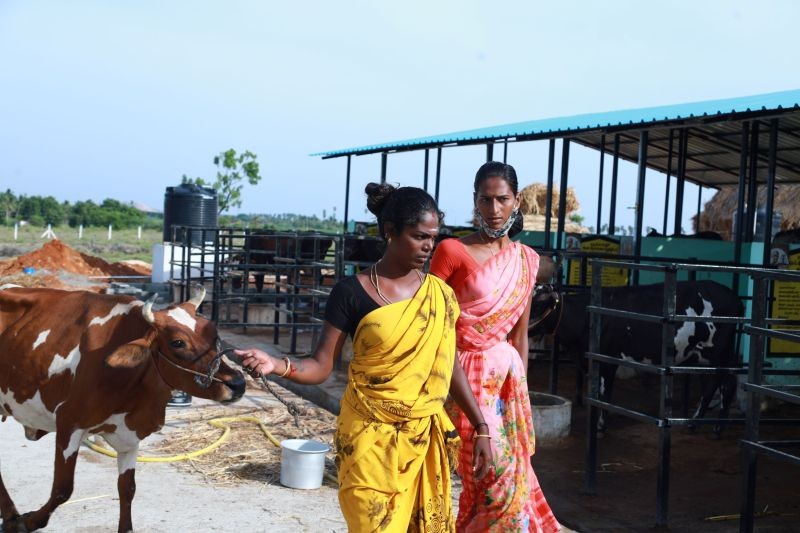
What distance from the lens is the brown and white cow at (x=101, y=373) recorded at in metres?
4.21

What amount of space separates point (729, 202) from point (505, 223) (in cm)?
1452

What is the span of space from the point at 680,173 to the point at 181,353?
849cm

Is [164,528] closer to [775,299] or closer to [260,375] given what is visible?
[260,375]

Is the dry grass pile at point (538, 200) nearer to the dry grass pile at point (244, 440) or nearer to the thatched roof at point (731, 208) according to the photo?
the thatched roof at point (731, 208)

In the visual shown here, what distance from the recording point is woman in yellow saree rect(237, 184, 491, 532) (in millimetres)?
2924

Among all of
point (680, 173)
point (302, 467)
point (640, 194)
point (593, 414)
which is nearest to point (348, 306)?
point (302, 467)

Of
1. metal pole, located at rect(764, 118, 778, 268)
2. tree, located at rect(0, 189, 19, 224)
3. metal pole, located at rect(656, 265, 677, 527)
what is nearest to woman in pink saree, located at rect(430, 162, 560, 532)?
metal pole, located at rect(656, 265, 677, 527)

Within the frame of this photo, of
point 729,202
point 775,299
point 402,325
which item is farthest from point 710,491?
point 729,202

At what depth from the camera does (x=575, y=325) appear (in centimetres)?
840

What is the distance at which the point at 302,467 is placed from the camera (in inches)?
221

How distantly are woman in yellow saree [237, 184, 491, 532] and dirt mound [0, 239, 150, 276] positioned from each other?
19.2 meters

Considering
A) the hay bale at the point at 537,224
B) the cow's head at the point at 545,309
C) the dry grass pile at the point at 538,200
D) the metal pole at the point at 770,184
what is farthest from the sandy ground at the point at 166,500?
the dry grass pile at the point at 538,200

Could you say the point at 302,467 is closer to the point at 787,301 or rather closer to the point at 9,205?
the point at 787,301

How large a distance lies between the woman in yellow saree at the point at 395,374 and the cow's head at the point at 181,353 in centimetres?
118
